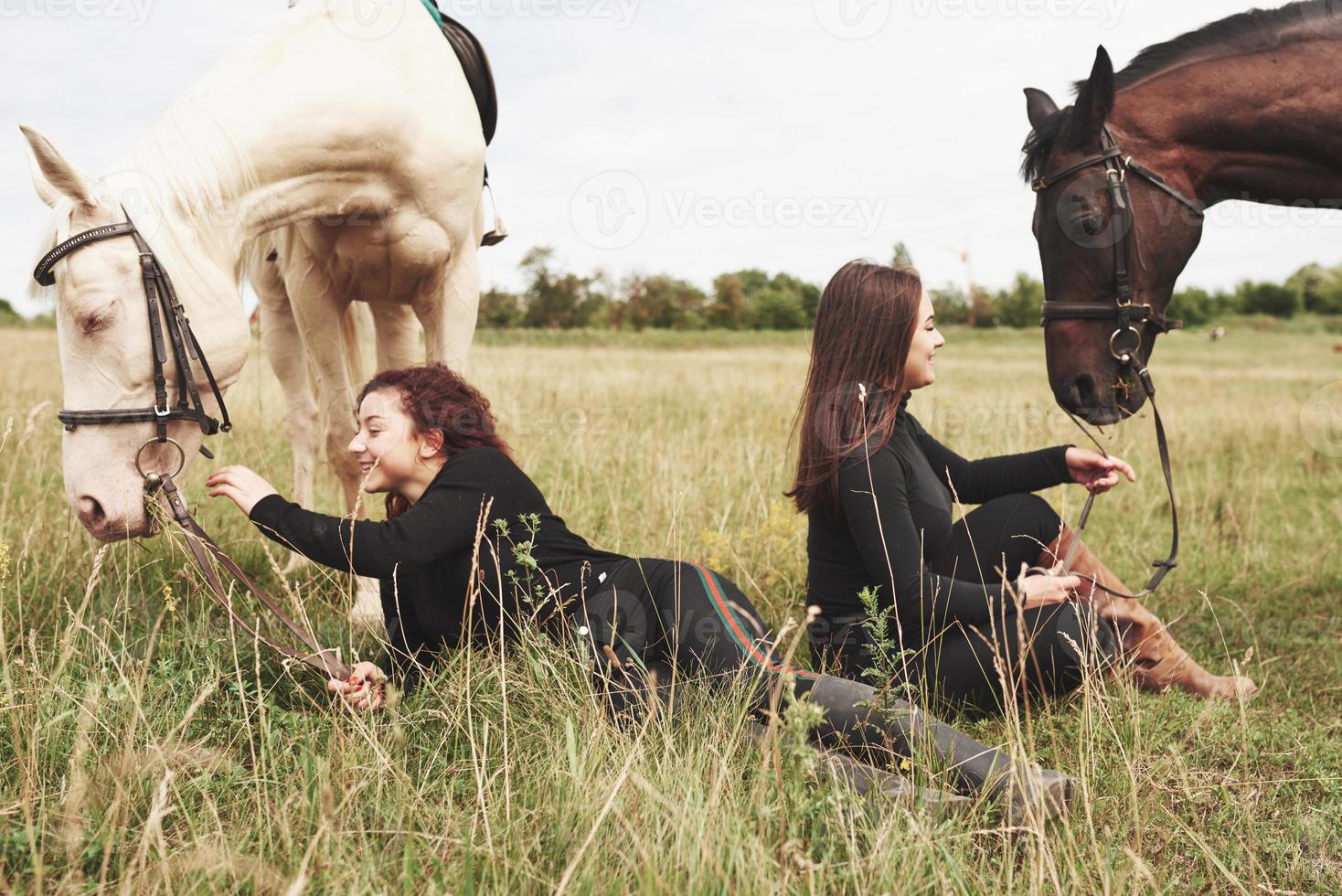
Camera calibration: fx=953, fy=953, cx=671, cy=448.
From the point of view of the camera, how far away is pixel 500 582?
8.49ft

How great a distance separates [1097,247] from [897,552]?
1.65m

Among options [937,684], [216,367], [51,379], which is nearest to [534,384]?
[51,379]

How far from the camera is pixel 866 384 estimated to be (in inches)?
112

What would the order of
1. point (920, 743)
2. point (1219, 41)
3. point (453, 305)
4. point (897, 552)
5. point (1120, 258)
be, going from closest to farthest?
point (920, 743)
point (897, 552)
point (1120, 258)
point (1219, 41)
point (453, 305)

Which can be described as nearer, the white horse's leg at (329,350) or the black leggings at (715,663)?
the black leggings at (715,663)

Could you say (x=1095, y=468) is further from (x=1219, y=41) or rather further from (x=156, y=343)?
(x=156, y=343)

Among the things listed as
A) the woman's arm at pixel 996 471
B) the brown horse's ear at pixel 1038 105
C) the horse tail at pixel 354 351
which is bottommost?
the woman's arm at pixel 996 471

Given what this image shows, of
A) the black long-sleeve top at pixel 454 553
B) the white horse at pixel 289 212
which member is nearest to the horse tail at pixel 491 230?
the white horse at pixel 289 212

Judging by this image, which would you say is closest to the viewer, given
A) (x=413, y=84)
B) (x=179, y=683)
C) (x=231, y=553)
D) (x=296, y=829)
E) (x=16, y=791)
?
(x=296, y=829)

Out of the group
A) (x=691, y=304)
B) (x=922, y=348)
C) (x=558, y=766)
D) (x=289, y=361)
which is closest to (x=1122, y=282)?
(x=922, y=348)

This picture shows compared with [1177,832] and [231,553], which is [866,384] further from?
[231,553]

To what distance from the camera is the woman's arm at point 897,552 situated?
2.66 meters

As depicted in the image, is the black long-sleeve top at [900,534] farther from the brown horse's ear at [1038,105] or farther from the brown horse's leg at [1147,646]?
the brown horse's ear at [1038,105]

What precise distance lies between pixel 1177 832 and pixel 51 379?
1158cm
